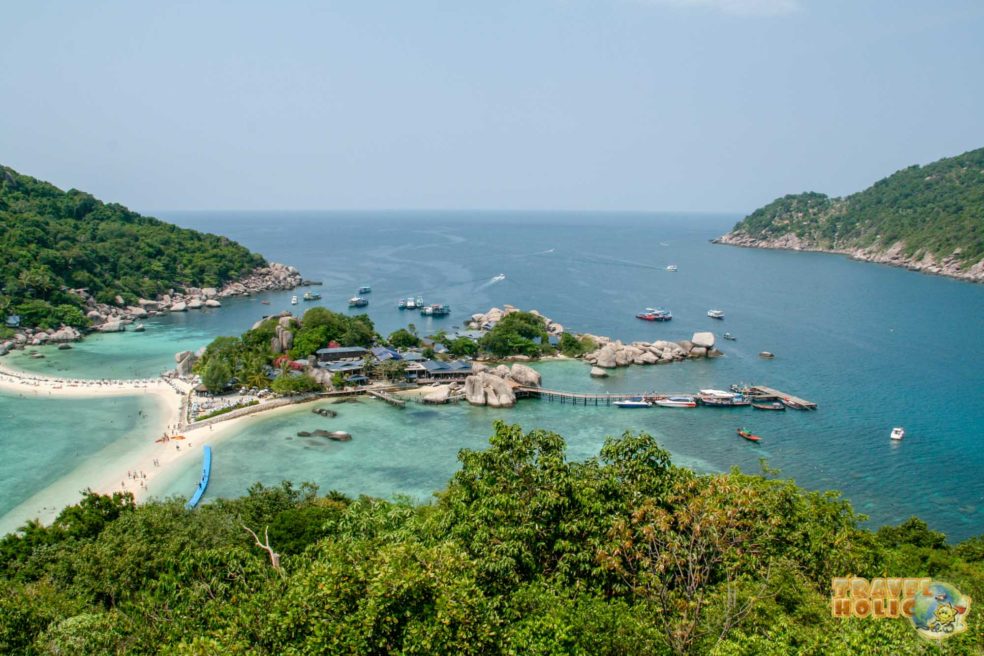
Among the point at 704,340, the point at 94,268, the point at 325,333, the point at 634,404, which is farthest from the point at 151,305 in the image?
the point at 704,340

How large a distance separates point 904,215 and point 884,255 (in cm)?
1450

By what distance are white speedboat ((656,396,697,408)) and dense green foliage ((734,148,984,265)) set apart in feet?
A: 262

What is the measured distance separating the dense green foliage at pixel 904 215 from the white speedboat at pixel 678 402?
262 feet

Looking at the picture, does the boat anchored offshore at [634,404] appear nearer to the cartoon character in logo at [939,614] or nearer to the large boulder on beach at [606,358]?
the large boulder on beach at [606,358]

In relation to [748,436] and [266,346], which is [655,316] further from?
[266,346]

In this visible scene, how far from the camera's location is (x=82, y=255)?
67.7 m

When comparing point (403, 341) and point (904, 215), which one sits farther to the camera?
point (904, 215)

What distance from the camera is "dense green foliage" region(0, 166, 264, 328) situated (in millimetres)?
58438

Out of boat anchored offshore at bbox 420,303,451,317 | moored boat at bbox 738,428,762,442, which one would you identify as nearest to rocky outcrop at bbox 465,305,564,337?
boat anchored offshore at bbox 420,303,451,317

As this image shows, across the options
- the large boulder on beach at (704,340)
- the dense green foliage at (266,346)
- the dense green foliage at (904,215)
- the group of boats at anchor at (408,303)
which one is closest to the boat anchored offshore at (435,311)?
the group of boats at anchor at (408,303)

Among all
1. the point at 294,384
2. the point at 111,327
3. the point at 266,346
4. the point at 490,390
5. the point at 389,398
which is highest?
the point at 266,346

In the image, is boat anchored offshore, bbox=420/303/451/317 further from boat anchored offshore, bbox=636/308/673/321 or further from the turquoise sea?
boat anchored offshore, bbox=636/308/673/321

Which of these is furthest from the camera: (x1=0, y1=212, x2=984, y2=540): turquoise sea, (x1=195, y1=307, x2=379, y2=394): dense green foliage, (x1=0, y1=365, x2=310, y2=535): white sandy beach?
(x1=195, y1=307, x2=379, y2=394): dense green foliage

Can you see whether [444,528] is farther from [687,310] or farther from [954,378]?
[687,310]
